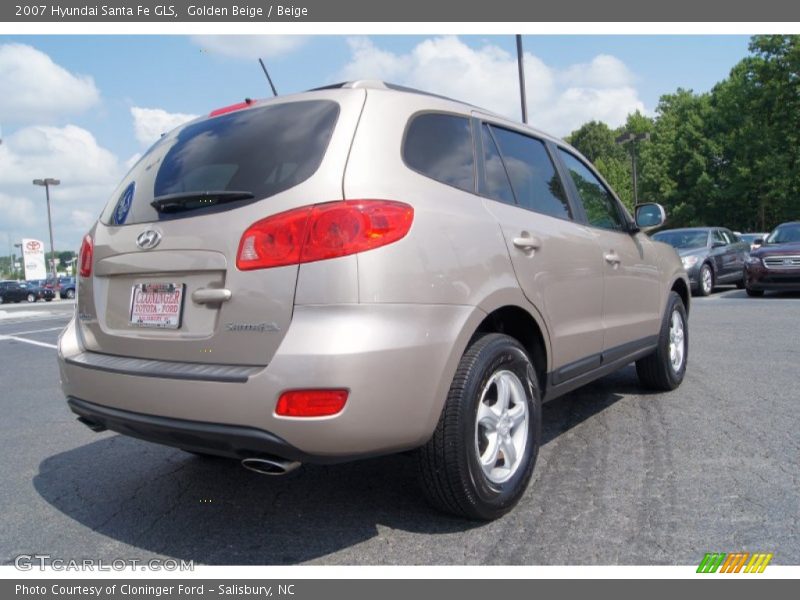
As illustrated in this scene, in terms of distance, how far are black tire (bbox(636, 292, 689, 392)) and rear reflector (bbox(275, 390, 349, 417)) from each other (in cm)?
332

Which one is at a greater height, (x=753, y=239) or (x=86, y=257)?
(x=86, y=257)

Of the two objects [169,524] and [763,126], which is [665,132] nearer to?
[763,126]

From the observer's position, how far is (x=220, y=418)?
2.26 meters

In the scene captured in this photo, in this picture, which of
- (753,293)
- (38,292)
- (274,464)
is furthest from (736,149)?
(38,292)

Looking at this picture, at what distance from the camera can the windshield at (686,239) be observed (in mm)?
14999

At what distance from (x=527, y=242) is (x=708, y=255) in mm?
13075

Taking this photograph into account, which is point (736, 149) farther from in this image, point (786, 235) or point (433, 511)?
point (433, 511)

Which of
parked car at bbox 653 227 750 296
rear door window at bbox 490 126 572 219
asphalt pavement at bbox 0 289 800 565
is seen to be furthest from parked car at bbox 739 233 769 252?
rear door window at bbox 490 126 572 219

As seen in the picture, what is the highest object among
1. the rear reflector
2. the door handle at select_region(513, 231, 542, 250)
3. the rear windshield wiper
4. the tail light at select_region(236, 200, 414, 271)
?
the rear windshield wiper

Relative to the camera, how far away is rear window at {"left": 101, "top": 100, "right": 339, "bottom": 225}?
2.45 m

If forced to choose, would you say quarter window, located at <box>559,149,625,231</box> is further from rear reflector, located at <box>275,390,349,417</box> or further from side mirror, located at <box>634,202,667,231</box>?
rear reflector, located at <box>275,390,349,417</box>

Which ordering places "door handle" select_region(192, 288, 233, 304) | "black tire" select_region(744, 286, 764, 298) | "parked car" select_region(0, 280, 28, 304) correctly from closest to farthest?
1. "door handle" select_region(192, 288, 233, 304)
2. "black tire" select_region(744, 286, 764, 298)
3. "parked car" select_region(0, 280, 28, 304)

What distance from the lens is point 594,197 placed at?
422 cm

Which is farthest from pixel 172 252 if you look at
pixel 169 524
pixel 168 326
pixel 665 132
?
pixel 665 132
